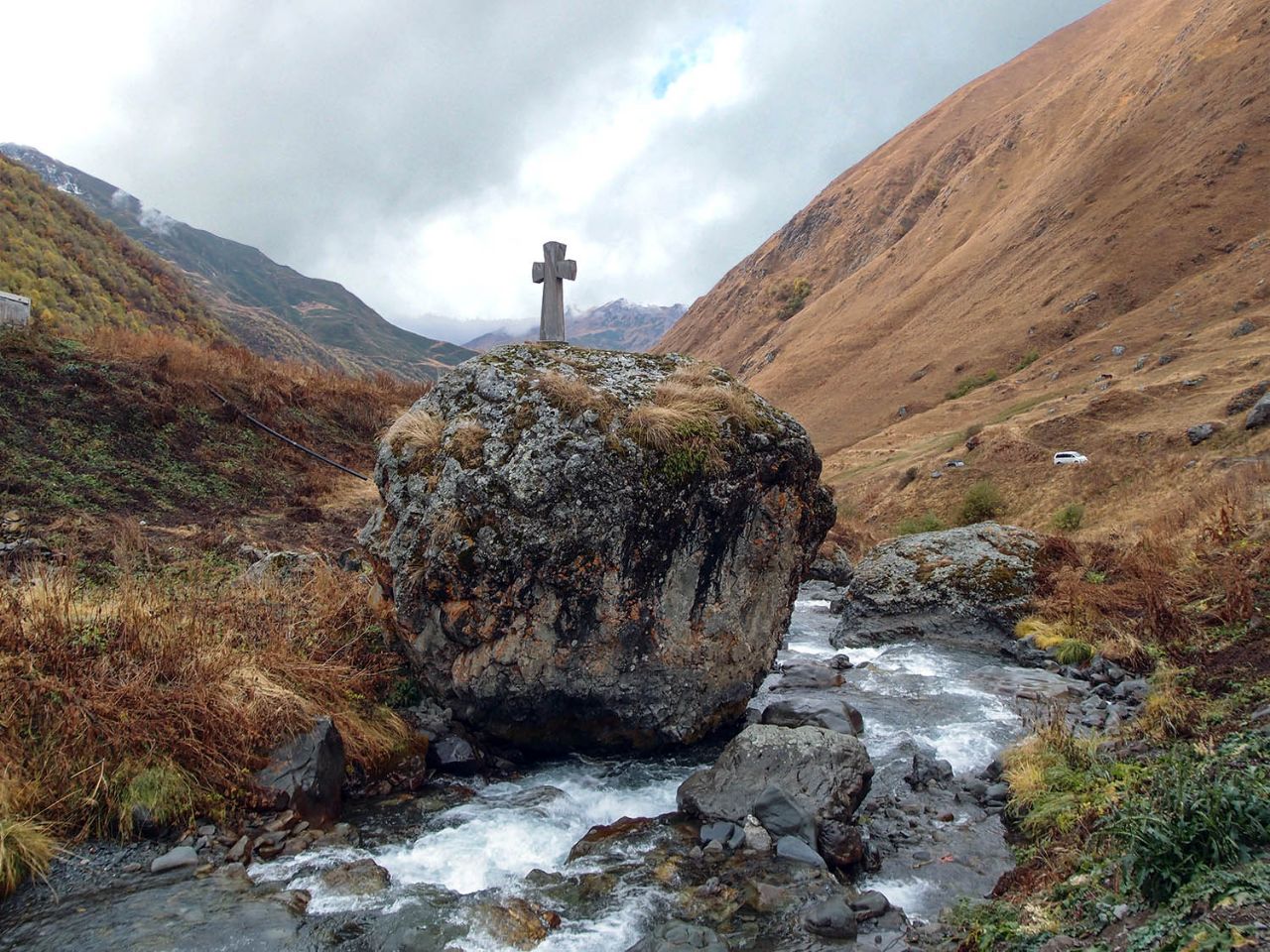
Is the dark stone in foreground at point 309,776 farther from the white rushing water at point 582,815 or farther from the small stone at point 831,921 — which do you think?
the small stone at point 831,921

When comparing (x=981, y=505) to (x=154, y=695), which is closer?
(x=154, y=695)

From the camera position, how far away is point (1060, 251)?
74625 mm

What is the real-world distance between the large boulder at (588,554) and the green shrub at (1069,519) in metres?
21.2

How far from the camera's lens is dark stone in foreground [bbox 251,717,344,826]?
295 inches

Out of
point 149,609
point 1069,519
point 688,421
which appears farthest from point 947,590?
point 149,609

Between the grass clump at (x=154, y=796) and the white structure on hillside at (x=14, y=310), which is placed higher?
the white structure on hillside at (x=14, y=310)

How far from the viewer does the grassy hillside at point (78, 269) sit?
113ft

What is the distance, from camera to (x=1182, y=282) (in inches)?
2370

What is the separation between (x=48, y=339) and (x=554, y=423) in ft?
56.2

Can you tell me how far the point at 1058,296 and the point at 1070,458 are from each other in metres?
43.6

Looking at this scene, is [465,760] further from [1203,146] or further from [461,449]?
[1203,146]

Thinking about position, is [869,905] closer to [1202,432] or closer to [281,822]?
[281,822]

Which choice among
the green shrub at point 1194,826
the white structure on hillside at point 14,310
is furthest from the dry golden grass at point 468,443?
the white structure on hillside at point 14,310

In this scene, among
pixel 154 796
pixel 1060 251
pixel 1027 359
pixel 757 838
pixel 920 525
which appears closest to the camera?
pixel 154 796
